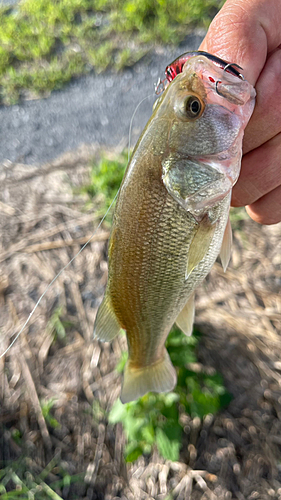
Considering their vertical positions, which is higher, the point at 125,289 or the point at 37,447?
the point at 125,289

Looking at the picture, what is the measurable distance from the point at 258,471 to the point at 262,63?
198 centimetres

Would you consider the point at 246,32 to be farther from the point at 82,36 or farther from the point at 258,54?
the point at 82,36

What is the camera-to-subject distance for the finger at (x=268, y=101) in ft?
4.67

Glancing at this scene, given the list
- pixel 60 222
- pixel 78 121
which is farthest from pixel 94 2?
pixel 60 222

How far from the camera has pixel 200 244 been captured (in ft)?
4.56

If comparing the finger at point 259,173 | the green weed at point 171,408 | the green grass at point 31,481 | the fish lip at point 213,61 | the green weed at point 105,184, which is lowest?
the green grass at point 31,481

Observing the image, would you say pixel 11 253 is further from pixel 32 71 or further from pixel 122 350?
pixel 32 71

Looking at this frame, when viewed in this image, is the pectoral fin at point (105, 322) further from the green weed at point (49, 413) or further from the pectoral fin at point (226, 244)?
the green weed at point (49, 413)

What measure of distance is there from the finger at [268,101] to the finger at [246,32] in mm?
39

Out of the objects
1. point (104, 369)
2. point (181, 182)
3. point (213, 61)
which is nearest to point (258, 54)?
point (213, 61)

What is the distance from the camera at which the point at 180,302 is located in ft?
5.24

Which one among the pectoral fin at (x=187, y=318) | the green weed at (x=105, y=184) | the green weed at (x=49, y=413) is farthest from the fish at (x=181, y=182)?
the green weed at (x=105, y=184)

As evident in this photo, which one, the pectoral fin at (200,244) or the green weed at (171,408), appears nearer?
the pectoral fin at (200,244)

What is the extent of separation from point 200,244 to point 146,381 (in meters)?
0.84
